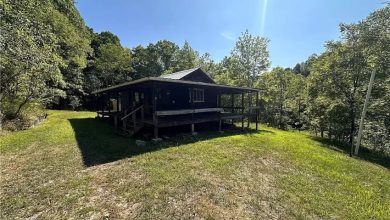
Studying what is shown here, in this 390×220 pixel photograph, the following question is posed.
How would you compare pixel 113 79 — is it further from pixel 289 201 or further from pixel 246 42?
pixel 289 201

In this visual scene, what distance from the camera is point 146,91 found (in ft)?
51.4

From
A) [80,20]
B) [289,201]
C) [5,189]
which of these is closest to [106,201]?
[5,189]

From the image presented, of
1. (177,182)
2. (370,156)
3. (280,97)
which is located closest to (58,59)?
(177,182)

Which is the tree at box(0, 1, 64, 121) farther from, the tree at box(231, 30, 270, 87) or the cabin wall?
the tree at box(231, 30, 270, 87)

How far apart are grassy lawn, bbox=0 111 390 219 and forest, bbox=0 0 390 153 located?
4.32 m

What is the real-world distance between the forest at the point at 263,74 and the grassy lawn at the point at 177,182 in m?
4.32

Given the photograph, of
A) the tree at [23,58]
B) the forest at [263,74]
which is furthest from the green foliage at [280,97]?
the tree at [23,58]

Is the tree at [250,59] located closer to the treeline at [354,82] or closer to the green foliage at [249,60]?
the green foliage at [249,60]

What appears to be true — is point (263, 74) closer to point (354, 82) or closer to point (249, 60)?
point (249, 60)

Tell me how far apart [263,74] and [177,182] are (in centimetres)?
2913

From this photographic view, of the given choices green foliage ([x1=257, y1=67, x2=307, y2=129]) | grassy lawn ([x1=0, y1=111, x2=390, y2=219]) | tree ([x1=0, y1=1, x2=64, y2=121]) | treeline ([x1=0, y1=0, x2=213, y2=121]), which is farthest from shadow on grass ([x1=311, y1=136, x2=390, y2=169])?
treeline ([x1=0, y1=0, x2=213, y2=121])

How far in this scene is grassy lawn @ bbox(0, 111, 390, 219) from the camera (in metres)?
5.04

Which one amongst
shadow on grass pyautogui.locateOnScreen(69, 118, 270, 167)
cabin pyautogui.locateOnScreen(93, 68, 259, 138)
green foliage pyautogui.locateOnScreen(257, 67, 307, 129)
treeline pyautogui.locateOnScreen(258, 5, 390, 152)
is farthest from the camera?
green foliage pyautogui.locateOnScreen(257, 67, 307, 129)

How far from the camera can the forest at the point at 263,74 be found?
10.0 metres
